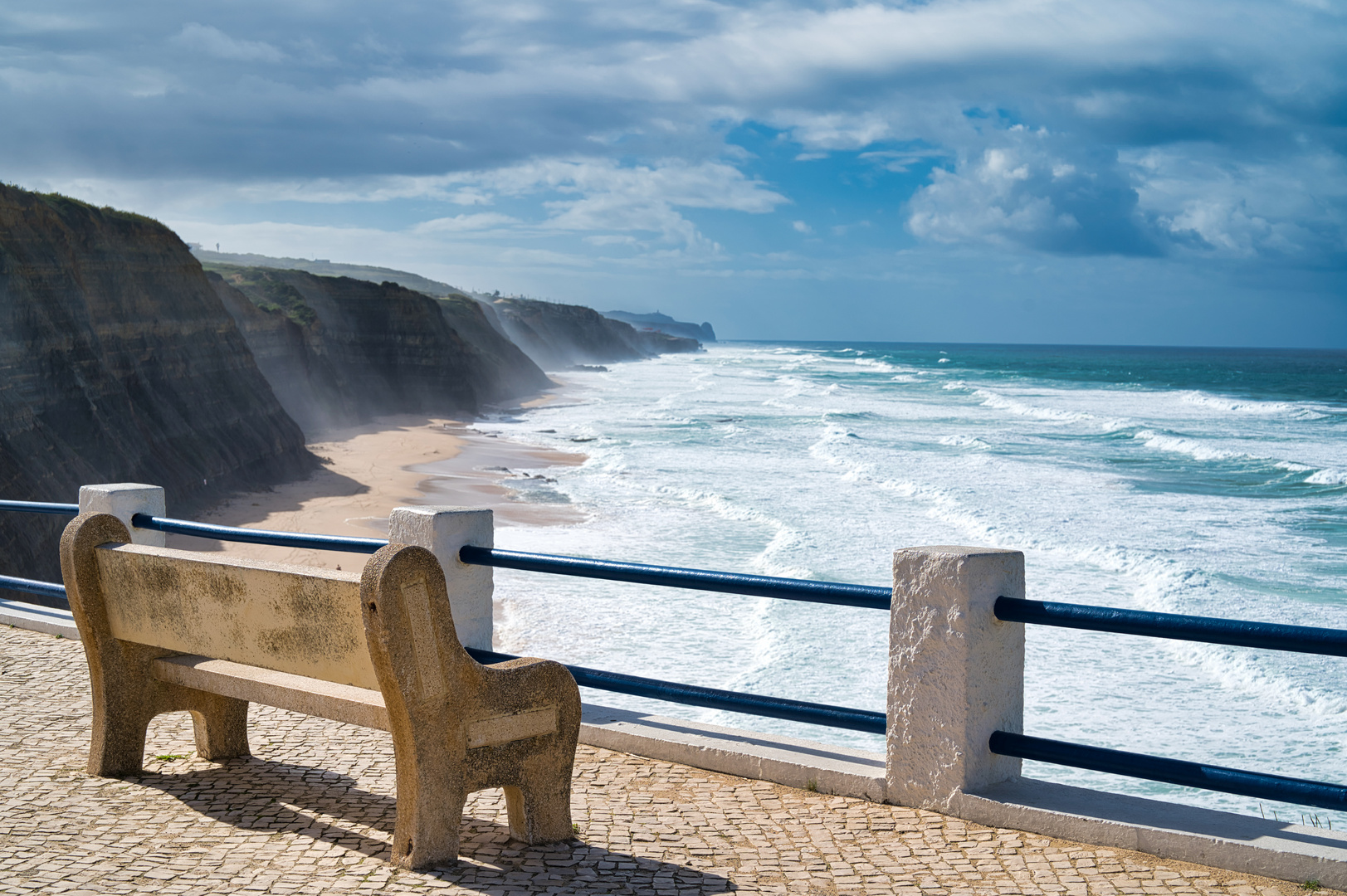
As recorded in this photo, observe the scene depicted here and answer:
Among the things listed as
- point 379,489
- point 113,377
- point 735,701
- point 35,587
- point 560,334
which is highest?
point 560,334

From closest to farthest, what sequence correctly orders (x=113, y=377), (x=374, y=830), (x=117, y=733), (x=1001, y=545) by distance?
(x=374, y=830)
(x=117, y=733)
(x=1001, y=545)
(x=113, y=377)

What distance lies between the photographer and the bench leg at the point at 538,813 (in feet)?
12.1

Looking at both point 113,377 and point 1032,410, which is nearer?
point 113,377

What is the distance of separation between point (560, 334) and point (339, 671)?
138m

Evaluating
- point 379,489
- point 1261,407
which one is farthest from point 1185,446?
point 1261,407

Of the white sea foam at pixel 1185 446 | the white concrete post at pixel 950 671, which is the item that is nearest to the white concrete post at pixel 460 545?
the white concrete post at pixel 950 671

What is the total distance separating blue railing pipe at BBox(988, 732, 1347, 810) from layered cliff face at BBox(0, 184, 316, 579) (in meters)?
15.0

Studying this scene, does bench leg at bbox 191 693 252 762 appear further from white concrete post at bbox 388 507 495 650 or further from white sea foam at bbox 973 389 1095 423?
white sea foam at bbox 973 389 1095 423

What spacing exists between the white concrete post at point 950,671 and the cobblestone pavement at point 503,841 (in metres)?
0.18

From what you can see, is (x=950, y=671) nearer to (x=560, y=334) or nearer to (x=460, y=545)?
(x=460, y=545)

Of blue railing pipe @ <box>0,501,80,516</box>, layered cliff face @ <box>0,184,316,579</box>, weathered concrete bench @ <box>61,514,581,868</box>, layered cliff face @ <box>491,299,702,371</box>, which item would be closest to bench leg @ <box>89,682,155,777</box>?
weathered concrete bench @ <box>61,514,581,868</box>

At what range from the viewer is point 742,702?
430cm

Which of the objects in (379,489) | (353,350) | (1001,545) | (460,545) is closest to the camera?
(460,545)

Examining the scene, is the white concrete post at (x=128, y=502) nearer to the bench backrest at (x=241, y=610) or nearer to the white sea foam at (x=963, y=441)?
the bench backrest at (x=241, y=610)
